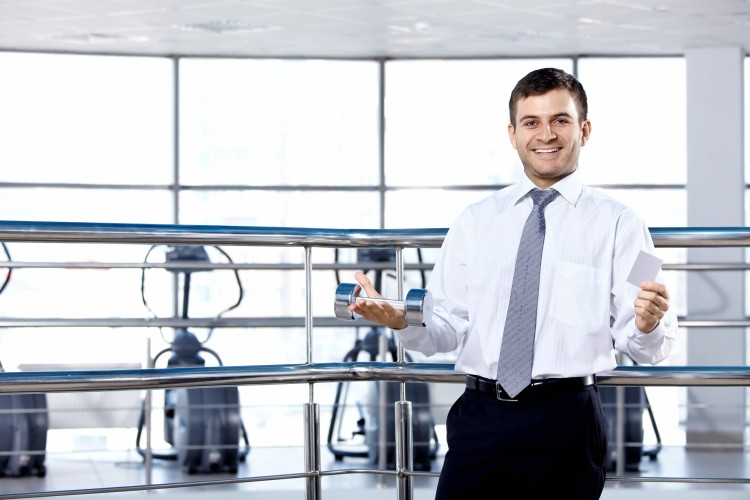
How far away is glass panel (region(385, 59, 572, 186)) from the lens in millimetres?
8352

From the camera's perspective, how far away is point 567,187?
5.27ft

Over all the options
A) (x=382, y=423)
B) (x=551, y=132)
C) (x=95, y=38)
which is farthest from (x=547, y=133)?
(x=95, y=38)

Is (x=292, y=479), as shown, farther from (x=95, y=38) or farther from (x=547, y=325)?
(x=95, y=38)

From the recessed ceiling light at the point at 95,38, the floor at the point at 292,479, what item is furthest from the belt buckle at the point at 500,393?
the recessed ceiling light at the point at 95,38

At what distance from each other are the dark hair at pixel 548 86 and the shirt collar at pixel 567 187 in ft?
0.32

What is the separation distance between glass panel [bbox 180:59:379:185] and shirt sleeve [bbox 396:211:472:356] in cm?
670

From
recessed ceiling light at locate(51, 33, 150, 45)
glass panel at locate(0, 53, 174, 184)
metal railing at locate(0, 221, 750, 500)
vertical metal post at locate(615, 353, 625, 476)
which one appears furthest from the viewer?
glass panel at locate(0, 53, 174, 184)

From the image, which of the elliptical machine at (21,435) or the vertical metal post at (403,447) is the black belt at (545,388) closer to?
the vertical metal post at (403,447)

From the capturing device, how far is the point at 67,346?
27.7ft

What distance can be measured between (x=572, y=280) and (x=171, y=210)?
699 centimetres

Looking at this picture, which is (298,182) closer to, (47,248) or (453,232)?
(47,248)

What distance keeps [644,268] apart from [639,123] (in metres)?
7.20

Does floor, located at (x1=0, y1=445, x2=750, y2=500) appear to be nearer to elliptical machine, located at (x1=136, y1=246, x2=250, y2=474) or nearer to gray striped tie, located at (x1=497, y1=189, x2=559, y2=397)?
elliptical machine, located at (x1=136, y1=246, x2=250, y2=474)

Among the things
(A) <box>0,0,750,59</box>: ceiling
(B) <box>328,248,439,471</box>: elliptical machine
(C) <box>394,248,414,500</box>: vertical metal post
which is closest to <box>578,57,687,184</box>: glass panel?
(A) <box>0,0,750,59</box>: ceiling
